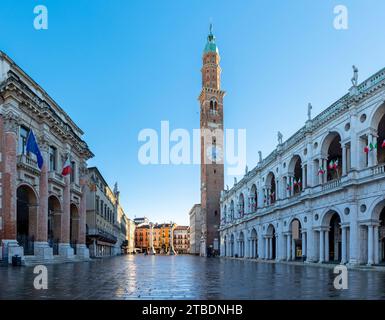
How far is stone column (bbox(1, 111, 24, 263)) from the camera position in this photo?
87.9 ft

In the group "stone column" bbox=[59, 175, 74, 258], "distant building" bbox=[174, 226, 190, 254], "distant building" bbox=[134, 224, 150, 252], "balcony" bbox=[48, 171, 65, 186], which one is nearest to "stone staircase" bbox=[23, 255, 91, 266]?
"stone column" bbox=[59, 175, 74, 258]

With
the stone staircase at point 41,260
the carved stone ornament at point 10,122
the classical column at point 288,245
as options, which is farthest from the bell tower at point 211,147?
the carved stone ornament at point 10,122

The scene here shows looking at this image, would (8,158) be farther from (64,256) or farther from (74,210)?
(74,210)

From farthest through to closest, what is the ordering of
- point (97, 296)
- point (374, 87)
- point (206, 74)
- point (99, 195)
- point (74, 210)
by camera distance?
point (206, 74), point (99, 195), point (74, 210), point (374, 87), point (97, 296)

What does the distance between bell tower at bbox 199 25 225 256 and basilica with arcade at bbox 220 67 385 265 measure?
3308 centimetres

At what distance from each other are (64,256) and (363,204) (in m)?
25.2

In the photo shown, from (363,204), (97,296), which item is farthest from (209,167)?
(97,296)

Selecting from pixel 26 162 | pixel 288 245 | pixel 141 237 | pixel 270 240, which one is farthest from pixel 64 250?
pixel 141 237

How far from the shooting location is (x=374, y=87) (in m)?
28.8

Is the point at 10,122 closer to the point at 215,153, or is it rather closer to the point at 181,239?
the point at 215,153

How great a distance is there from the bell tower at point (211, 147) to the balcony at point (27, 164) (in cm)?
6236

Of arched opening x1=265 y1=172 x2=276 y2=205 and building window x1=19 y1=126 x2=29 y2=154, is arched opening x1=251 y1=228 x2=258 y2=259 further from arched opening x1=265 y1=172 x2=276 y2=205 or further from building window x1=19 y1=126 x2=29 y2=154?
building window x1=19 y1=126 x2=29 y2=154

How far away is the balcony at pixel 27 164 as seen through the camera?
28.9 meters

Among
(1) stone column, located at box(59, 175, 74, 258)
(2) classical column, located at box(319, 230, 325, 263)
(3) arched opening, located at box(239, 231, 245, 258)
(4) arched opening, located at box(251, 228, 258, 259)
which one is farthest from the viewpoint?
(3) arched opening, located at box(239, 231, 245, 258)
